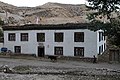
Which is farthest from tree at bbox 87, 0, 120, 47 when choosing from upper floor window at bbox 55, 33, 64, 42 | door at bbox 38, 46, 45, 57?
door at bbox 38, 46, 45, 57

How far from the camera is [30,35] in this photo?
1896 inches

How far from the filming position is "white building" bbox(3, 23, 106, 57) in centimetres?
4409

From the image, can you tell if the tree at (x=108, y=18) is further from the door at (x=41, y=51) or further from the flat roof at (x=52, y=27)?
the door at (x=41, y=51)

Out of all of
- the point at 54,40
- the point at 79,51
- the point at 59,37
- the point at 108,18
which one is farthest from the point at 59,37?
the point at 108,18

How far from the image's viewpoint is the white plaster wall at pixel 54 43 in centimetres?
4388

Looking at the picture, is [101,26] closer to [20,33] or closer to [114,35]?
[114,35]

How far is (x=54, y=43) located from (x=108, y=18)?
913 inches

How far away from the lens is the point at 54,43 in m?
46.5

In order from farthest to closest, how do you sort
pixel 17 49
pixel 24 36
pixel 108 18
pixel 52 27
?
pixel 17 49 → pixel 24 36 → pixel 52 27 → pixel 108 18

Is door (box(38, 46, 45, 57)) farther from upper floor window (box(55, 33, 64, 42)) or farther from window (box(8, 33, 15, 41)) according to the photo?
window (box(8, 33, 15, 41))

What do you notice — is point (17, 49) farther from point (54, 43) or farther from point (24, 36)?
point (54, 43)

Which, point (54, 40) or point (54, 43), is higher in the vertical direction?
point (54, 40)

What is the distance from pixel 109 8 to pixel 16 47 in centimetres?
2938

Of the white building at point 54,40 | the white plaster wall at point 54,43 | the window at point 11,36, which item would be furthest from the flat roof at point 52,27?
the window at point 11,36
